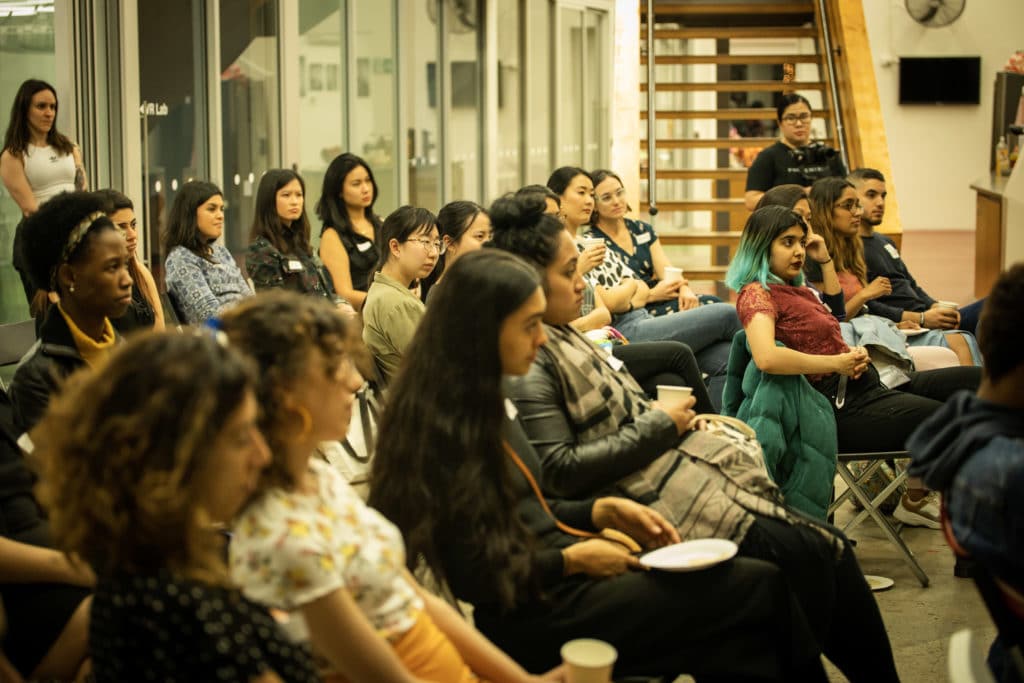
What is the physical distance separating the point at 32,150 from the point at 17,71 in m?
0.53

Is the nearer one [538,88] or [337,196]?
[337,196]

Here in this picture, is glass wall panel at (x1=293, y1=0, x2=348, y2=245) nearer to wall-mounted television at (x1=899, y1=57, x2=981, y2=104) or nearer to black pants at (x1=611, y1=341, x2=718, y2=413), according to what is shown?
black pants at (x1=611, y1=341, x2=718, y2=413)

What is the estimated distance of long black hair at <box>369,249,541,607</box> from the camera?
7.48 feet

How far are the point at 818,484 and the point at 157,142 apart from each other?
4250 millimetres

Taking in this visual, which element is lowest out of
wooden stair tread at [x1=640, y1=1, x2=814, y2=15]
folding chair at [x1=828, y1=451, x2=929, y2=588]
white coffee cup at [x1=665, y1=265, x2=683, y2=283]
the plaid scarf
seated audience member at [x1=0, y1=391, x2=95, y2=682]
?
folding chair at [x1=828, y1=451, x2=929, y2=588]

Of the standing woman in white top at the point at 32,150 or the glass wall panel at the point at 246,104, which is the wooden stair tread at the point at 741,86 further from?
the standing woman in white top at the point at 32,150

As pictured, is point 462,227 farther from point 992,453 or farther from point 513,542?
point 992,453

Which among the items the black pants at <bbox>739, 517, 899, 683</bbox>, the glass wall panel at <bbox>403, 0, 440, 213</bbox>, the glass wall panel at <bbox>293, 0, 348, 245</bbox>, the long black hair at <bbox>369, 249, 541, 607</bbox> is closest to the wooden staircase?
the glass wall panel at <bbox>403, 0, 440, 213</bbox>

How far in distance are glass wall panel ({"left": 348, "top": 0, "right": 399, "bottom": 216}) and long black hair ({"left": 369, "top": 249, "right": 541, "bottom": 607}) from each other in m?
7.01

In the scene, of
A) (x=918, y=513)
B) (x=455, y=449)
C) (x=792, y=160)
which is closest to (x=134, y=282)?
(x=455, y=449)

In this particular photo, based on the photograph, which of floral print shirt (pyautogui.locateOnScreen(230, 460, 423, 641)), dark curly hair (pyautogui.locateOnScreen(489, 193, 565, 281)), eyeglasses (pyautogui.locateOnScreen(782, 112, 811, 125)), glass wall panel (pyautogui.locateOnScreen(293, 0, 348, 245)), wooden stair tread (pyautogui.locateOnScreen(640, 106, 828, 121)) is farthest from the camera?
wooden stair tread (pyautogui.locateOnScreen(640, 106, 828, 121))

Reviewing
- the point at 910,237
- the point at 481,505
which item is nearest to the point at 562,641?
the point at 481,505

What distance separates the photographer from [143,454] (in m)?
1.54

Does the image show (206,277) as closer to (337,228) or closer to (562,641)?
(337,228)
